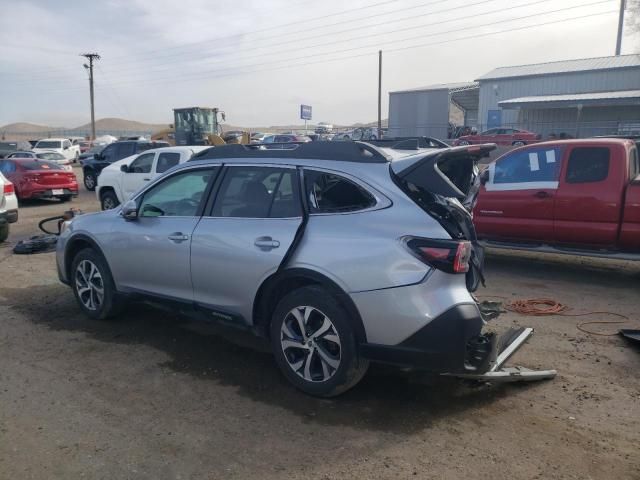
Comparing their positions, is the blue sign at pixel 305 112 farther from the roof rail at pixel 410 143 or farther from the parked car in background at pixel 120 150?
the roof rail at pixel 410 143

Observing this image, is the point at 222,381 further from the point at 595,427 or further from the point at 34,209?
the point at 34,209

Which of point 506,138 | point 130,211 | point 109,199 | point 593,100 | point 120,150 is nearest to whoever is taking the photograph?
point 130,211

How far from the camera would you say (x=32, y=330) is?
5.56m

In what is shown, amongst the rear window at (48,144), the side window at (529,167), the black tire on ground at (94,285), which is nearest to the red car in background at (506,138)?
the side window at (529,167)

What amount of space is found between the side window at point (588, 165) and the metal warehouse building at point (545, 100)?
2084 cm

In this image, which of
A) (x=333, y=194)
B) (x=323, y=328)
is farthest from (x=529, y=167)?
(x=323, y=328)

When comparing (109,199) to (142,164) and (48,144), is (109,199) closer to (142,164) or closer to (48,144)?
(142,164)

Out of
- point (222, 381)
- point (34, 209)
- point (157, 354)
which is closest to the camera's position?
point (222, 381)

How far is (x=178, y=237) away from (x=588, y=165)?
542 centimetres

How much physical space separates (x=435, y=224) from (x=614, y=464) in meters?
1.72

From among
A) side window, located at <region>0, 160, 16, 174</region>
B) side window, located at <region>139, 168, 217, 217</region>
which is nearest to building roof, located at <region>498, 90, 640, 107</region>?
side window, located at <region>0, 160, 16, 174</region>

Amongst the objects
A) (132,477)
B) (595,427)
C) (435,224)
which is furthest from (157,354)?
(595,427)

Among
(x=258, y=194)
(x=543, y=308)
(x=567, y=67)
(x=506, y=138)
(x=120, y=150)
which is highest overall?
(x=567, y=67)

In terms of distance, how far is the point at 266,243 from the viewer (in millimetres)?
4148
